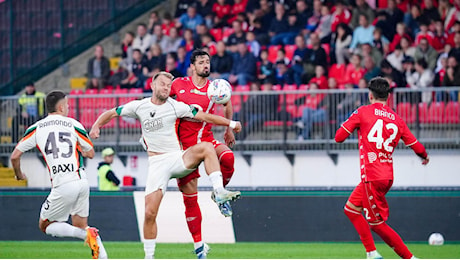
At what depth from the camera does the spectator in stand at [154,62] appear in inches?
885

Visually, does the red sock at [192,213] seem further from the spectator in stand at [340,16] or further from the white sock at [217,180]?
the spectator in stand at [340,16]

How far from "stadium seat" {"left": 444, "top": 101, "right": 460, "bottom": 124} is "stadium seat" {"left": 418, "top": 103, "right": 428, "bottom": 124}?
370mm

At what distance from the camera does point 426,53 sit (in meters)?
20.6

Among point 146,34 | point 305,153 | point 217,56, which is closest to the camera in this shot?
point 305,153

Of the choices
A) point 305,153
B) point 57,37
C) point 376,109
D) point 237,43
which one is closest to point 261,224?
point 305,153

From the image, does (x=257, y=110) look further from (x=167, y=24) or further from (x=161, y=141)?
(x=161, y=141)

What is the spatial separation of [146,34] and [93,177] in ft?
14.9

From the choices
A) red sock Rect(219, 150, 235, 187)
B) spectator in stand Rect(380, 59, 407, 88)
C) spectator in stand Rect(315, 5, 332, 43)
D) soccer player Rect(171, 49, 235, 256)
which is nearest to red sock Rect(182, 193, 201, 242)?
soccer player Rect(171, 49, 235, 256)

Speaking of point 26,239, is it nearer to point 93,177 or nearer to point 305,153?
point 93,177

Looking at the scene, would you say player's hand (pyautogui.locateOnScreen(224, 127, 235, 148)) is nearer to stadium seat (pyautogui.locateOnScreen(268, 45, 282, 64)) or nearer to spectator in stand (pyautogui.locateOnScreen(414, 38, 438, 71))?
spectator in stand (pyautogui.locateOnScreen(414, 38, 438, 71))

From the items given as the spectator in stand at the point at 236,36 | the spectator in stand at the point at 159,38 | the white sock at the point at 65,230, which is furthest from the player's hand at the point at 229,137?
the spectator in stand at the point at 159,38

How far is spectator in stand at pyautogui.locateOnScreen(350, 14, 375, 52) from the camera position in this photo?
70.3ft

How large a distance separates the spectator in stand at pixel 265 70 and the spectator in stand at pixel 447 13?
3797 mm

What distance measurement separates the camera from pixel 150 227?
1217cm
